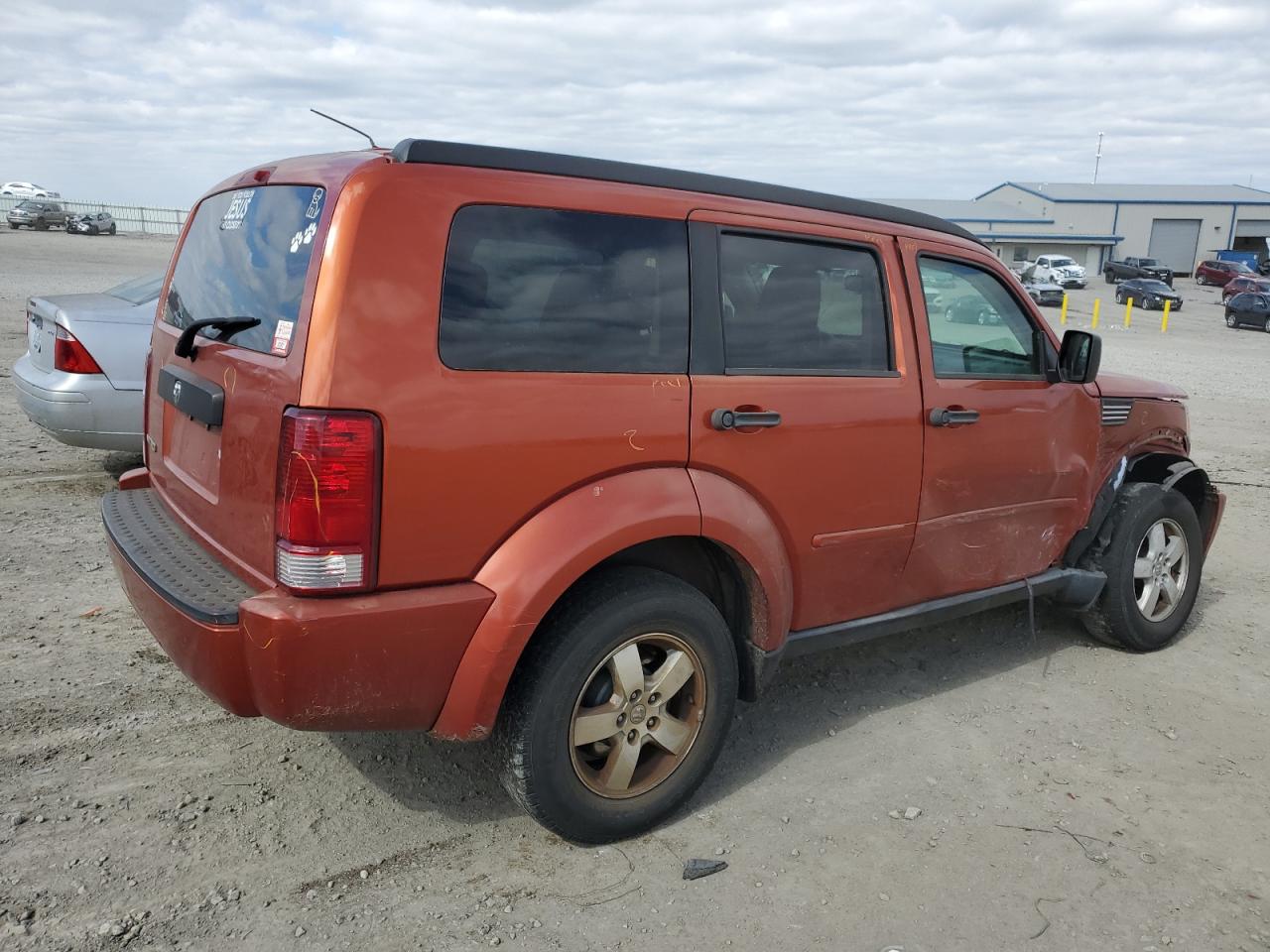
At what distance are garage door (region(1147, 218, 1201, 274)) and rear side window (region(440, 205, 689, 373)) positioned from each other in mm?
81493

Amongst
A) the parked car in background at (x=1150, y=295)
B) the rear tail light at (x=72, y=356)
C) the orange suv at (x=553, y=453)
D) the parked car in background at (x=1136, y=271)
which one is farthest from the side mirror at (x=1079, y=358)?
the parked car in background at (x=1136, y=271)

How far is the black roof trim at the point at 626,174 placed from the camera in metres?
2.69

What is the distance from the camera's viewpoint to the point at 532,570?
8.95 ft

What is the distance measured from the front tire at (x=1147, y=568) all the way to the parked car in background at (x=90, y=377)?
18.1 feet

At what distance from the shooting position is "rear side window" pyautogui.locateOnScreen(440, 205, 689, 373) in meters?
2.68

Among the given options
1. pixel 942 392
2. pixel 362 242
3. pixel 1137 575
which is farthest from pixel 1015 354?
pixel 362 242

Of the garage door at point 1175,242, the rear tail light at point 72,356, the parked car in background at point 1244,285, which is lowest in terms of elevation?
the rear tail light at point 72,356

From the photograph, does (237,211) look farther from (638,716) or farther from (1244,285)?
(1244,285)

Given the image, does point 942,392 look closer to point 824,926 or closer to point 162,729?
point 824,926

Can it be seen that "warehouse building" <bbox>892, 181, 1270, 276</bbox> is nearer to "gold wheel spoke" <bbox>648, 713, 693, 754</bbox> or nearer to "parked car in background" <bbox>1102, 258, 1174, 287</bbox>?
"parked car in background" <bbox>1102, 258, 1174, 287</bbox>

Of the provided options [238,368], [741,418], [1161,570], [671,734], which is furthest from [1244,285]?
[238,368]

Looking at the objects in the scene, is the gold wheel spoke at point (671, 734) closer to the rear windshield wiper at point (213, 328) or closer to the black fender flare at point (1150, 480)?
the rear windshield wiper at point (213, 328)

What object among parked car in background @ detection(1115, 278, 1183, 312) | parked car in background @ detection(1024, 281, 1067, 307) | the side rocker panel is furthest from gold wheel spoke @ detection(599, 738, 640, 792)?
parked car in background @ detection(1115, 278, 1183, 312)

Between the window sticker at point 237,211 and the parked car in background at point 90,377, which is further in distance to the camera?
the parked car in background at point 90,377
